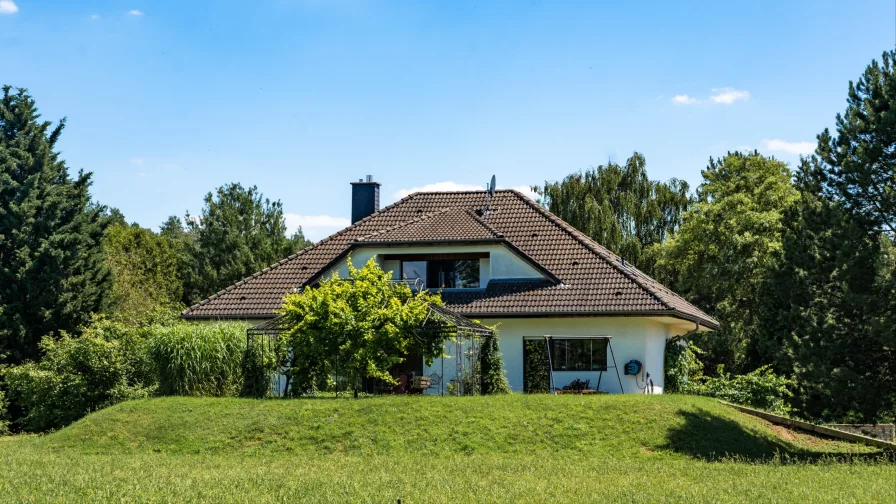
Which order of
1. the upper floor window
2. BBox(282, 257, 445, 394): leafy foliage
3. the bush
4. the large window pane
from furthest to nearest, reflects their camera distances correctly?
the large window pane
the upper floor window
the bush
BBox(282, 257, 445, 394): leafy foliage

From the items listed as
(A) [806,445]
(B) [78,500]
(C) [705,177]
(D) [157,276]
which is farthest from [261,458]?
(D) [157,276]

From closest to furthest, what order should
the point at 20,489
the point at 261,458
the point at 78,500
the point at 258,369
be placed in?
the point at 78,500 < the point at 20,489 < the point at 261,458 < the point at 258,369

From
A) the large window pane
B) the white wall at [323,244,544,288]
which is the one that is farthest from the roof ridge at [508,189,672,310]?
the large window pane

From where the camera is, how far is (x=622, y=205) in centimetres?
5334

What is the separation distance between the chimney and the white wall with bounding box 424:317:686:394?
9745mm

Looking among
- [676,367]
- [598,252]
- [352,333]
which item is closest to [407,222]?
[598,252]

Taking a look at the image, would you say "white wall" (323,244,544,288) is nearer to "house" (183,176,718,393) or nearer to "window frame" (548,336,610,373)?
"house" (183,176,718,393)

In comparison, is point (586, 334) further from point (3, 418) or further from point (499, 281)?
point (3, 418)

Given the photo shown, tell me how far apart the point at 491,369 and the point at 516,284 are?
5706mm

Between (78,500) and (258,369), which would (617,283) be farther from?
(78,500)

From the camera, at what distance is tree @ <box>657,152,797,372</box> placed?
150ft

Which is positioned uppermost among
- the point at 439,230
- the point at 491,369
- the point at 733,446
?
the point at 439,230

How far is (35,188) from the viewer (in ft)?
125

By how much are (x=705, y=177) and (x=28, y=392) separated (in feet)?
110
